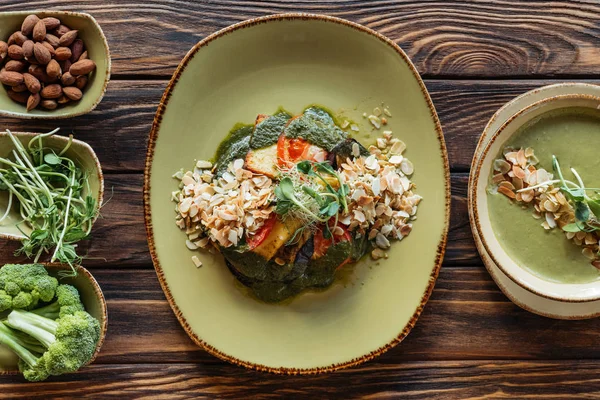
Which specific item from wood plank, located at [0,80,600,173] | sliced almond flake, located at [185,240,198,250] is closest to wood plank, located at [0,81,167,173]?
wood plank, located at [0,80,600,173]

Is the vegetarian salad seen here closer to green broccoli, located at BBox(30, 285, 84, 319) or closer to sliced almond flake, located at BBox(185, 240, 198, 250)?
sliced almond flake, located at BBox(185, 240, 198, 250)

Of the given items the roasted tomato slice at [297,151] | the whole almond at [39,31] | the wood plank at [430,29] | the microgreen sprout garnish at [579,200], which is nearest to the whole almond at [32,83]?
the whole almond at [39,31]

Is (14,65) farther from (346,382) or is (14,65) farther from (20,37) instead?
(346,382)

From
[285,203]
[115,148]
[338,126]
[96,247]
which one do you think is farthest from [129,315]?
[338,126]

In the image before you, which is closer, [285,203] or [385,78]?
[285,203]

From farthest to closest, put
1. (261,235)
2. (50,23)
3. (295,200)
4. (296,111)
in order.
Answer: (296,111), (50,23), (261,235), (295,200)

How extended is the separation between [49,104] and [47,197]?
0.30 m

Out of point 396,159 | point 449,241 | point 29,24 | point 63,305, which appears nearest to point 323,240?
point 396,159

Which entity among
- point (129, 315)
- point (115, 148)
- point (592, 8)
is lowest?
point (129, 315)

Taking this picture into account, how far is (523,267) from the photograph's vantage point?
1.79 meters

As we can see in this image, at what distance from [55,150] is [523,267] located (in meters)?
1.55

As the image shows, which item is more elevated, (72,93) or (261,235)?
(72,93)

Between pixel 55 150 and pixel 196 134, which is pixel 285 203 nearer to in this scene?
pixel 196 134

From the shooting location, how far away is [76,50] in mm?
1787
